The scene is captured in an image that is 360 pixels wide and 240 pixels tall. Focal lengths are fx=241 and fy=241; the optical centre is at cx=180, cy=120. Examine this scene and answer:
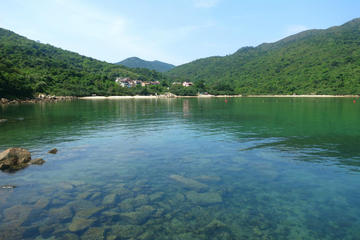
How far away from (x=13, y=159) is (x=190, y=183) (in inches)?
517

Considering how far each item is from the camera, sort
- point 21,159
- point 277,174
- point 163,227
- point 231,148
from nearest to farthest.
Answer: point 163,227 < point 277,174 < point 21,159 < point 231,148

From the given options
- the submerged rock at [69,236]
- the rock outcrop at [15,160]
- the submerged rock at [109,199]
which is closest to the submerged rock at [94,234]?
the submerged rock at [69,236]

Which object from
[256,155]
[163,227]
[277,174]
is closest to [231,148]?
[256,155]

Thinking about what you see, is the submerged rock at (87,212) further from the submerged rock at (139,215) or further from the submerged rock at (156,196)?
the submerged rock at (156,196)

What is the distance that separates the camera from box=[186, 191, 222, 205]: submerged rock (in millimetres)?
11797

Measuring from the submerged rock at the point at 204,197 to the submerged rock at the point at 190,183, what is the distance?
66cm

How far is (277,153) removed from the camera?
815 inches

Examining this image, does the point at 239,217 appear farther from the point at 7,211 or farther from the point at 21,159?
the point at 21,159

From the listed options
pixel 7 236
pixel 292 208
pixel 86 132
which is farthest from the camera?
pixel 86 132

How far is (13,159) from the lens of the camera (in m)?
17.4

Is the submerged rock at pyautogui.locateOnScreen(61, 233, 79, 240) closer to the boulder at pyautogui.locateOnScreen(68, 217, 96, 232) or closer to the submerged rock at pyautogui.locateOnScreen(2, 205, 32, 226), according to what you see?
the boulder at pyautogui.locateOnScreen(68, 217, 96, 232)

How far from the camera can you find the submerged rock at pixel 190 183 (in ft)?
44.3

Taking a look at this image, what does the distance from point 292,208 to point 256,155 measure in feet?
Answer: 29.8

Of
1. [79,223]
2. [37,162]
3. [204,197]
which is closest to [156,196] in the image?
[204,197]
